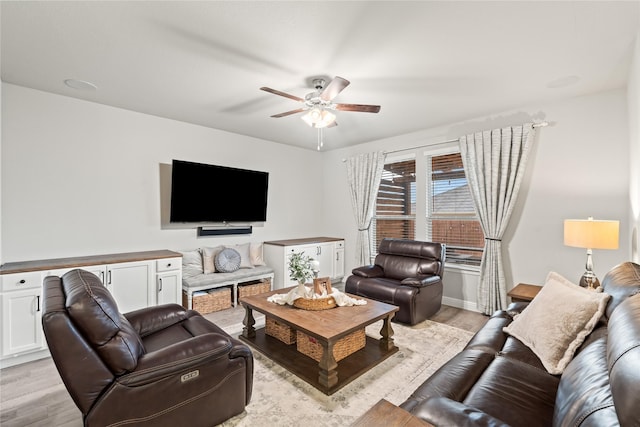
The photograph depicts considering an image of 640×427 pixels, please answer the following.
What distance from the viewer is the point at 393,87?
3.01 m

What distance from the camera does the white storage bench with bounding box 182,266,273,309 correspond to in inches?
148

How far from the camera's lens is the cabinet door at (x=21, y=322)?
2.54 m

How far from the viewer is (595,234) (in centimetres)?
258

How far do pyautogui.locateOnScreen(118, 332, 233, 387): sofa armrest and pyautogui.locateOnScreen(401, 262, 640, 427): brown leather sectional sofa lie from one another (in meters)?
1.10

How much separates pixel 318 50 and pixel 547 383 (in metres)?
2.62

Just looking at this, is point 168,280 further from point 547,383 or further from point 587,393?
point 587,393

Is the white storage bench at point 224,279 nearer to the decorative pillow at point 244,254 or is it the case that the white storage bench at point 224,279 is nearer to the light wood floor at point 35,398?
the decorative pillow at point 244,254

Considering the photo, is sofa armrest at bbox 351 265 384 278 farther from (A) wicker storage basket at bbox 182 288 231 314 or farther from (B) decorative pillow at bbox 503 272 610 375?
(B) decorative pillow at bbox 503 272 610 375

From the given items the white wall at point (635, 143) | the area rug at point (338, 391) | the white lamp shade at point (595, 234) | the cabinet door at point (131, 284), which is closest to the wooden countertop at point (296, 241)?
the cabinet door at point (131, 284)

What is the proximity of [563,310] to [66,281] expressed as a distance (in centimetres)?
301

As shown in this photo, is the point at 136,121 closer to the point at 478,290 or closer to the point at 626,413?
the point at 626,413

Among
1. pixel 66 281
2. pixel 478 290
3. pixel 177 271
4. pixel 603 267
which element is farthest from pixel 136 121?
pixel 603 267

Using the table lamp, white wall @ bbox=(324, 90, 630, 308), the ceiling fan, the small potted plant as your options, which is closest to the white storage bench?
the small potted plant

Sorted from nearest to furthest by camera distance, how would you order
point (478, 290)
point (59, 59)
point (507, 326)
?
point (507, 326)
point (59, 59)
point (478, 290)
